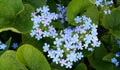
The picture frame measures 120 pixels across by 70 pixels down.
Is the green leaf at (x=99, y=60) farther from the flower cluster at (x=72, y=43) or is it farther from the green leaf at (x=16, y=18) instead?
the green leaf at (x=16, y=18)

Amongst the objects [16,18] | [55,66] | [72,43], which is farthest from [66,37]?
[16,18]

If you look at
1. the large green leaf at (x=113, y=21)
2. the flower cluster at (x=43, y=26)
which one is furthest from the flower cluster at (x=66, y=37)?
the large green leaf at (x=113, y=21)

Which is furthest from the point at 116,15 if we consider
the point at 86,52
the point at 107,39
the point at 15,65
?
the point at 15,65

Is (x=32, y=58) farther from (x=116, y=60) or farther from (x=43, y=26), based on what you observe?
(x=116, y=60)

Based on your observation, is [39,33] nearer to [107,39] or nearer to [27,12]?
[27,12]

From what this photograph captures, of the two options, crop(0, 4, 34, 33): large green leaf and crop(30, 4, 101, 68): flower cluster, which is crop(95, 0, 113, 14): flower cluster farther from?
crop(0, 4, 34, 33): large green leaf
